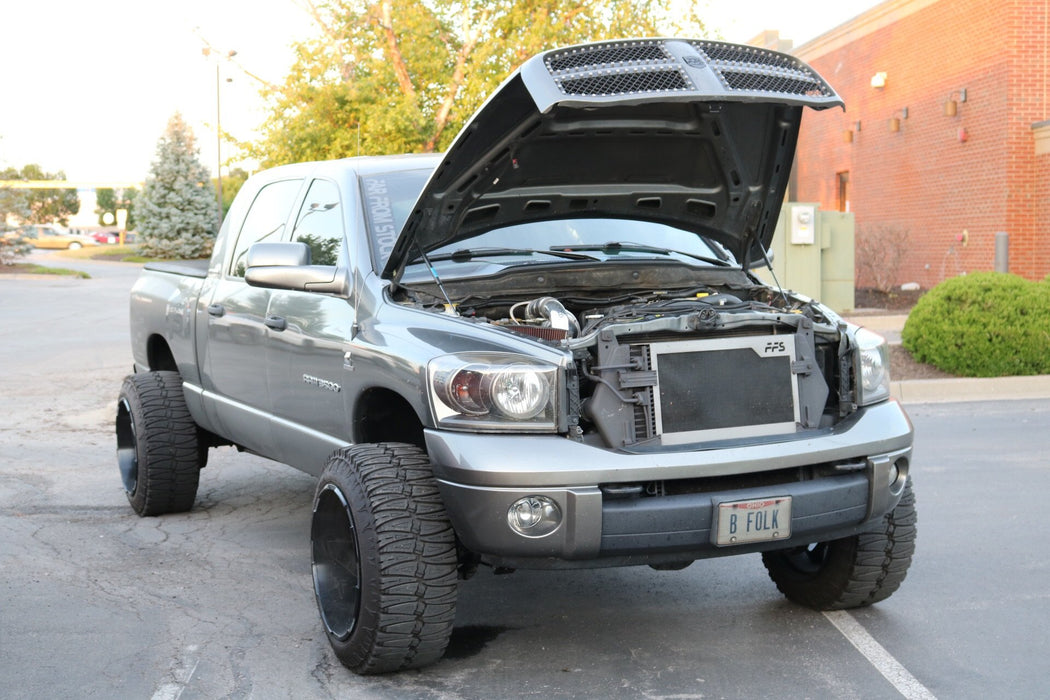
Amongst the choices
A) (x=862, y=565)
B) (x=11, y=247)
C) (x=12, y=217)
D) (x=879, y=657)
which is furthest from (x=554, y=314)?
(x=12, y=217)

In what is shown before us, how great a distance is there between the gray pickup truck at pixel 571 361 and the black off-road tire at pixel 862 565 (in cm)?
1

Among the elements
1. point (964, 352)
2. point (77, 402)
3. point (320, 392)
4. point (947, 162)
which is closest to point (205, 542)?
point (320, 392)

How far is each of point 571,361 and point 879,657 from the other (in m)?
1.62

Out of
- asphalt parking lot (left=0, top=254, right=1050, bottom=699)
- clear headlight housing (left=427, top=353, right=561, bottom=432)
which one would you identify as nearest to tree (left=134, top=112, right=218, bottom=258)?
asphalt parking lot (left=0, top=254, right=1050, bottom=699)

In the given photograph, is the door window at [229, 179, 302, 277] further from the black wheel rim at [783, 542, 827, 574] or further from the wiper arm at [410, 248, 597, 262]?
the black wheel rim at [783, 542, 827, 574]

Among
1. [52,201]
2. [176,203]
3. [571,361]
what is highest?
[52,201]

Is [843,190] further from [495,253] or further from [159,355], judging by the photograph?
[495,253]

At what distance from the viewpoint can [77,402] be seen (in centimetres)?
1136

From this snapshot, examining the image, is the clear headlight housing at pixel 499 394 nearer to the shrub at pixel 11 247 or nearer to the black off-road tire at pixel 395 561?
the black off-road tire at pixel 395 561

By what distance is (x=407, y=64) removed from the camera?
2002cm

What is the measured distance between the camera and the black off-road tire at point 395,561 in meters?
3.94

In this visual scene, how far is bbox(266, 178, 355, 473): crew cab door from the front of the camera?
15.9 feet

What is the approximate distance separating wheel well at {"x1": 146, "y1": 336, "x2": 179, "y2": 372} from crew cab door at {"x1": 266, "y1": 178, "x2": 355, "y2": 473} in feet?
6.66

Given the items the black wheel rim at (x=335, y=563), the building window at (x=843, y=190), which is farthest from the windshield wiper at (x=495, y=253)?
the building window at (x=843, y=190)
